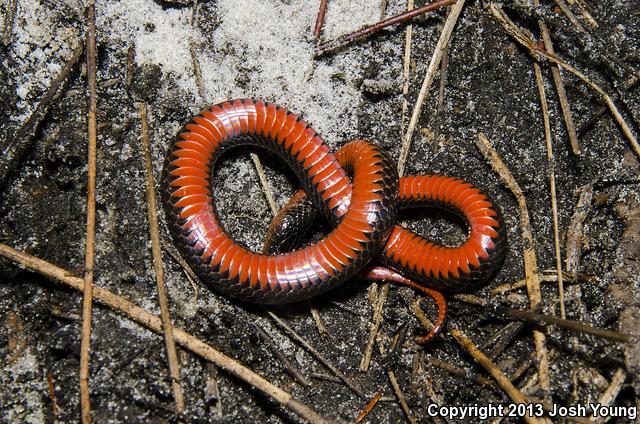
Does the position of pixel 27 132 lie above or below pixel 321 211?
above

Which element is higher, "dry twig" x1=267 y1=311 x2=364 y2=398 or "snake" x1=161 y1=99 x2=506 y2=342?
"snake" x1=161 y1=99 x2=506 y2=342

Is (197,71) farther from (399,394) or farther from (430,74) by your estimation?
(399,394)

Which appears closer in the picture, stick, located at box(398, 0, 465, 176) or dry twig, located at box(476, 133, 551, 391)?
dry twig, located at box(476, 133, 551, 391)

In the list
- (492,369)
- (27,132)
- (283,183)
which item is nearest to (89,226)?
(27,132)

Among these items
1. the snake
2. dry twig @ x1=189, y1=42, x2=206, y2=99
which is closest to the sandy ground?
dry twig @ x1=189, y1=42, x2=206, y2=99

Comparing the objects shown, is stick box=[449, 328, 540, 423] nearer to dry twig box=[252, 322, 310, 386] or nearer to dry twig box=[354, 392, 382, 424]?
dry twig box=[354, 392, 382, 424]

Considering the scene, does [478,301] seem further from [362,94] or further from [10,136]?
[10,136]
